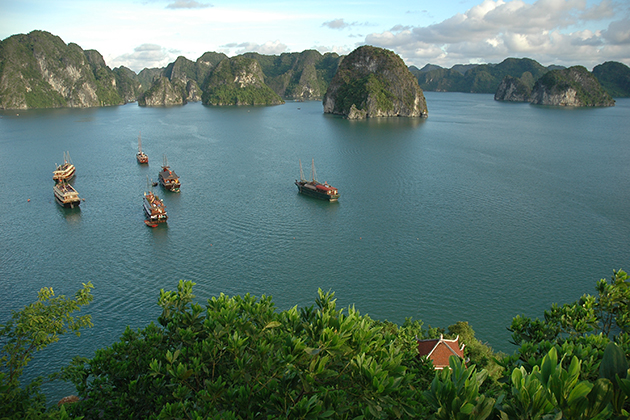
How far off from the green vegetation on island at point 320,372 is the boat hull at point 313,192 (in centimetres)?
4321

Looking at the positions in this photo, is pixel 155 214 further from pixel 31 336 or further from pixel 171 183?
pixel 31 336

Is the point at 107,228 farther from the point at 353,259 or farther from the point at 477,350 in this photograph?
the point at 477,350

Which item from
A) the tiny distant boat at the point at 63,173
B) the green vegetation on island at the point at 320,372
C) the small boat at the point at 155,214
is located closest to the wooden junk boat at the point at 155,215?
the small boat at the point at 155,214

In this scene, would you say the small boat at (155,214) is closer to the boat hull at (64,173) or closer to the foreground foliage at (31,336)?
the boat hull at (64,173)

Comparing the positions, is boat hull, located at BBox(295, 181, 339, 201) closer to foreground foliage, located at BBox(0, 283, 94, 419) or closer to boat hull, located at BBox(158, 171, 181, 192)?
boat hull, located at BBox(158, 171, 181, 192)

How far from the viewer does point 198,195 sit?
6431 centimetres

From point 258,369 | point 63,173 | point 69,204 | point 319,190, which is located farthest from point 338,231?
point 63,173

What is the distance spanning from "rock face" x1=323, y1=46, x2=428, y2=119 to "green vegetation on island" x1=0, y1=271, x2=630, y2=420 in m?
152

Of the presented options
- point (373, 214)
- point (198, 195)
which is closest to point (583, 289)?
point (373, 214)

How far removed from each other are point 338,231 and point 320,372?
132ft

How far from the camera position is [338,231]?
4934 centimetres

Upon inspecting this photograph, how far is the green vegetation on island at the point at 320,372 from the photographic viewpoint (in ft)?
21.1

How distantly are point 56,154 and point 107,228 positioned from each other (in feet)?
185

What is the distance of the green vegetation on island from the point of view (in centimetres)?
643
